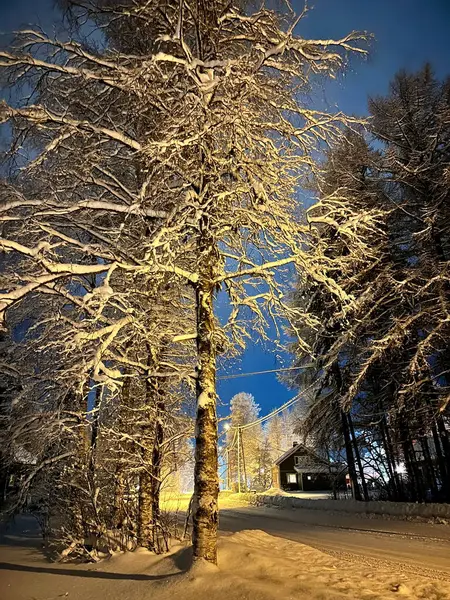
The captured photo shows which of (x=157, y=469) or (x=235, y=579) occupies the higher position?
(x=157, y=469)

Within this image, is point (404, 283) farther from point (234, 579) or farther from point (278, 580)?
point (234, 579)

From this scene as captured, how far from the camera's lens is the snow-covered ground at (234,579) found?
15.2 feet

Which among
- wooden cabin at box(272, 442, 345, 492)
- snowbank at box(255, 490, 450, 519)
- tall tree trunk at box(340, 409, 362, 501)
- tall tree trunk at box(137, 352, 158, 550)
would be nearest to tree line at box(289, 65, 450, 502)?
tall tree trunk at box(340, 409, 362, 501)

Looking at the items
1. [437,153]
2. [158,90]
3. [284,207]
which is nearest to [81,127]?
[158,90]

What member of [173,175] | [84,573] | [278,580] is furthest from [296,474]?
[173,175]

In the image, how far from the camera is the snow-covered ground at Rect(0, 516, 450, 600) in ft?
15.2

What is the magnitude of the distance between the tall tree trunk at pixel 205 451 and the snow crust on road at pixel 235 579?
32 cm

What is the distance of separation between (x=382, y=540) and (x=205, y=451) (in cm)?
808

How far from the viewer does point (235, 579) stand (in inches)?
194

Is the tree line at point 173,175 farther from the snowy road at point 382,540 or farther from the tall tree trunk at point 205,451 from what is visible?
the snowy road at point 382,540

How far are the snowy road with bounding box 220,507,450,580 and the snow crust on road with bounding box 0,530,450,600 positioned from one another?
1.67 metres

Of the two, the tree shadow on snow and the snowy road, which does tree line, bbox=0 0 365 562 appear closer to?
the tree shadow on snow

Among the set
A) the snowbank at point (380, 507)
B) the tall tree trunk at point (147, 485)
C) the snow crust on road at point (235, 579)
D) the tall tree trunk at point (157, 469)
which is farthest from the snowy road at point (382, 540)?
the tall tree trunk at point (147, 485)

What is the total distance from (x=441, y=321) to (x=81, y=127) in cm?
1069
